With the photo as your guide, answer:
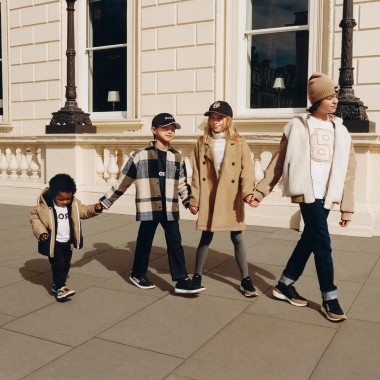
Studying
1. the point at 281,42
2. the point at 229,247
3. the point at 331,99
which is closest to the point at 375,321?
the point at 331,99

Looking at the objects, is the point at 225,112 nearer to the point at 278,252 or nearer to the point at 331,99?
the point at 331,99

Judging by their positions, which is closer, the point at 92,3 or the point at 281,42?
the point at 281,42

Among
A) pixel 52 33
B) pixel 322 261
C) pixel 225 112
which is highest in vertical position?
pixel 52 33

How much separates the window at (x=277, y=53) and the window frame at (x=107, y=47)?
7.64 ft

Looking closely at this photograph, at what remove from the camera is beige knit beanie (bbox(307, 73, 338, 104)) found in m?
3.93

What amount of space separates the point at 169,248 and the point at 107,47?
7.49 meters

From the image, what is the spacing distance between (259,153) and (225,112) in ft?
11.8

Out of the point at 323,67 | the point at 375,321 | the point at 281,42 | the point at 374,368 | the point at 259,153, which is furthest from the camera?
the point at 281,42

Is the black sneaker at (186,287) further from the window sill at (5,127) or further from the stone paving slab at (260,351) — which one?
the window sill at (5,127)

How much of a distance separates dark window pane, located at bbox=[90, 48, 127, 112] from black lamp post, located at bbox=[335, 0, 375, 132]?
5.07 metres

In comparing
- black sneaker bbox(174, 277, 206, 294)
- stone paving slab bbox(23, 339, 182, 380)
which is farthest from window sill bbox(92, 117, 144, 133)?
stone paving slab bbox(23, 339, 182, 380)

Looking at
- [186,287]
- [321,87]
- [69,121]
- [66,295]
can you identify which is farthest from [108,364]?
[69,121]

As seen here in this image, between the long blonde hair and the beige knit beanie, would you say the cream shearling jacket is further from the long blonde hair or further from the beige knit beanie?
the long blonde hair

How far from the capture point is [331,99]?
396cm
